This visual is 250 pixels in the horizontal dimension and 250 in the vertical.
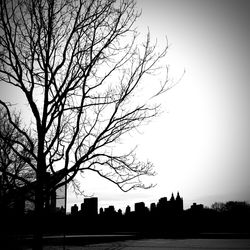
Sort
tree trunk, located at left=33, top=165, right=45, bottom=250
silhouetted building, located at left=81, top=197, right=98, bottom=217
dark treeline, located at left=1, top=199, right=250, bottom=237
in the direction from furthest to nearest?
silhouetted building, located at left=81, top=197, right=98, bottom=217 → dark treeline, located at left=1, top=199, right=250, bottom=237 → tree trunk, located at left=33, top=165, right=45, bottom=250

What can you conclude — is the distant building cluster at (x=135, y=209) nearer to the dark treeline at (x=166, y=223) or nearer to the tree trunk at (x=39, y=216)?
the dark treeline at (x=166, y=223)

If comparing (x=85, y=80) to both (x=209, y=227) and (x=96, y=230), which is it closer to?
(x=209, y=227)

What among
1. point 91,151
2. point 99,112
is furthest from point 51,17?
point 91,151

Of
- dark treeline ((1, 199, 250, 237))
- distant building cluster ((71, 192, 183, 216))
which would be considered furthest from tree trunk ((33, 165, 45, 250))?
distant building cluster ((71, 192, 183, 216))

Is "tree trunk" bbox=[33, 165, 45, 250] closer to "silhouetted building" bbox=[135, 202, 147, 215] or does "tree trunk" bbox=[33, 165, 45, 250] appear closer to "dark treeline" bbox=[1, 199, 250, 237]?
"dark treeline" bbox=[1, 199, 250, 237]

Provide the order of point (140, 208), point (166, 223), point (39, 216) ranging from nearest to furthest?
point (39, 216), point (166, 223), point (140, 208)

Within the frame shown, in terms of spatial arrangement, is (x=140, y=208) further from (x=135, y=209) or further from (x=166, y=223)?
(x=166, y=223)

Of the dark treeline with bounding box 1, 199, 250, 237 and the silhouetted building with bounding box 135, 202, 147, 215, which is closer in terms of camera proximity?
the dark treeline with bounding box 1, 199, 250, 237

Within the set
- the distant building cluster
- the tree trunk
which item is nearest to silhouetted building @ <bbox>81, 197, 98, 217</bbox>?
the distant building cluster

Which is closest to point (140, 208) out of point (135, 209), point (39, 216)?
point (135, 209)

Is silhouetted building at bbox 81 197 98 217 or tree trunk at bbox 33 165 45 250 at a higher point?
silhouetted building at bbox 81 197 98 217

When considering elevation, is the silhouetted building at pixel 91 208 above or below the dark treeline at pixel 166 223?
above

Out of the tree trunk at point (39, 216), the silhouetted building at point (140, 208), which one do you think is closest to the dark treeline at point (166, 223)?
the silhouetted building at point (140, 208)

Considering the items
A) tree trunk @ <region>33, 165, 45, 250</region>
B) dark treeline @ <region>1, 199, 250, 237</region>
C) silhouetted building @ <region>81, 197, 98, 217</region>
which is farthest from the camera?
silhouetted building @ <region>81, 197, 98, 217</region>
